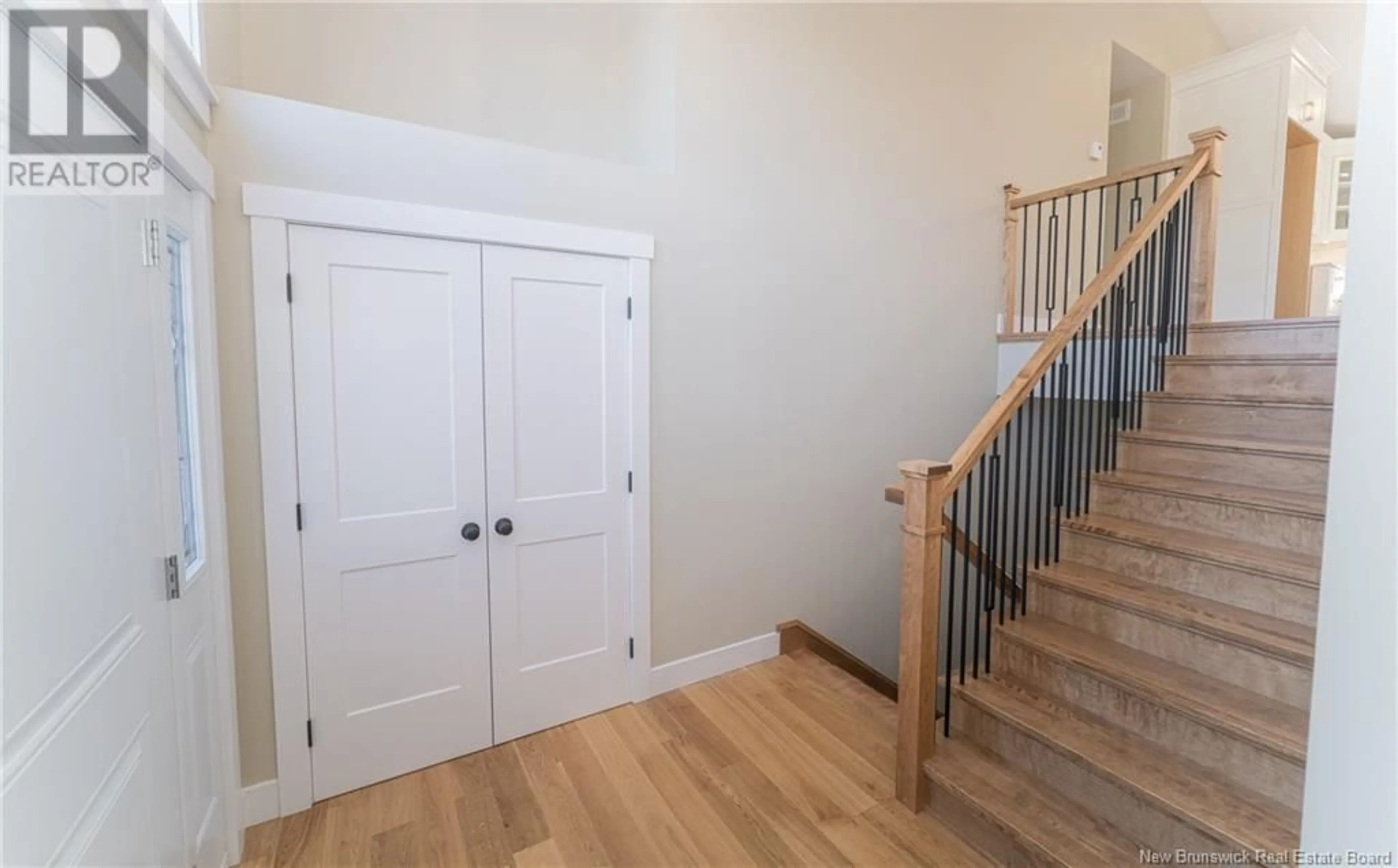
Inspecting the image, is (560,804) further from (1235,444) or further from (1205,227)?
(1205,227)

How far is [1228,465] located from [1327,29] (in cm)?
479

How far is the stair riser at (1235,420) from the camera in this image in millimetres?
2543

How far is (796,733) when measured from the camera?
2520mm

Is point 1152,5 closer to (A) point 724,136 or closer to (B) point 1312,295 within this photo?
(B) point 1312,295

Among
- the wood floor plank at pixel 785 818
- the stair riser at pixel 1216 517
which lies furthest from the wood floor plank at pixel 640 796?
the stair riser at pixel 1216 517

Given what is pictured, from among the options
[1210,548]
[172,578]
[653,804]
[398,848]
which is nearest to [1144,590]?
[1210,548]

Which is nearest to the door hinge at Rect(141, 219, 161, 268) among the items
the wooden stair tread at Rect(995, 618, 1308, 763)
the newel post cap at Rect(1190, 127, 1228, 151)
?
the wooden stair tread at Rect(995, 618, 1308, 763)

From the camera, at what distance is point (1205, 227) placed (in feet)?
10.5

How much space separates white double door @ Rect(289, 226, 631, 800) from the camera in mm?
2068

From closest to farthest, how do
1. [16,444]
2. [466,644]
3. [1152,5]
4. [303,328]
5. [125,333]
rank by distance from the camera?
[16,444] < [125,333] < [303,328] < [466,644] < [1152,5]

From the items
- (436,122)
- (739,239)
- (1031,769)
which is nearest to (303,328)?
(436,122)

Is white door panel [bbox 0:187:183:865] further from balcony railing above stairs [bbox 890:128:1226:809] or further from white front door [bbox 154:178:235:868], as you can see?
balcony railing above stairs [bbox 890:128:1226:809]

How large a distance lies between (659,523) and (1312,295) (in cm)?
602

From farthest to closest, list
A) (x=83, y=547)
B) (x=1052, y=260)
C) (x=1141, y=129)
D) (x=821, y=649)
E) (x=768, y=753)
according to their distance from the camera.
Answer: (x=1141, y=129) < (x=1052, y=260) < (x=821, y=649) < (x=768, y=753) < (x=83, y=547)
